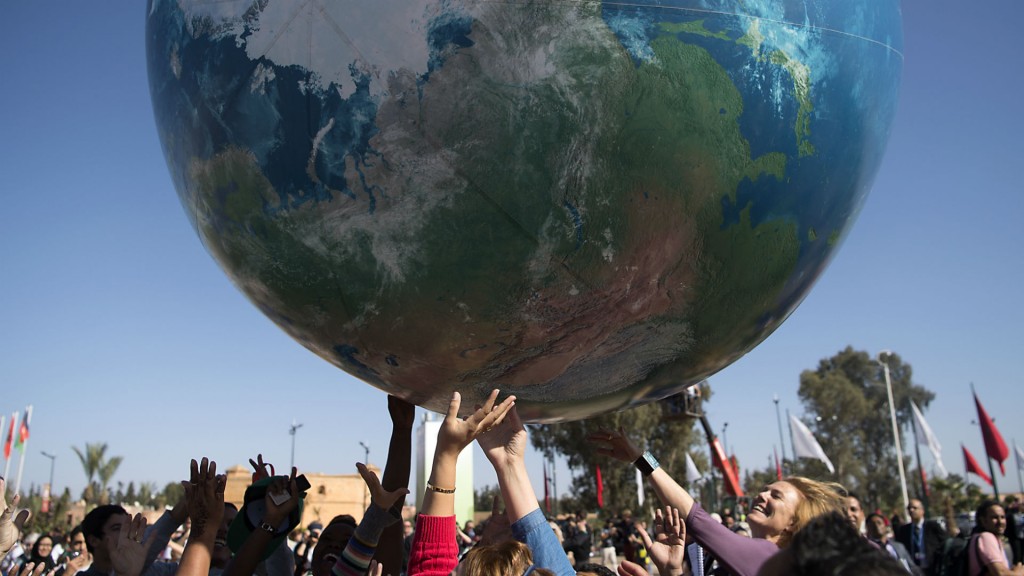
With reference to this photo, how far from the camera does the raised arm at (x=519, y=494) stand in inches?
102

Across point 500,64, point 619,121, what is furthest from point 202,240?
point 619,121

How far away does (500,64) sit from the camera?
230 centimetres

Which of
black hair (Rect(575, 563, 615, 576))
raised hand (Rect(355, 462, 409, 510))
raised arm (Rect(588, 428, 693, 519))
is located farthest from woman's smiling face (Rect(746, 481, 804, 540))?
raised hand (Rect(355, 462, 409, 510))

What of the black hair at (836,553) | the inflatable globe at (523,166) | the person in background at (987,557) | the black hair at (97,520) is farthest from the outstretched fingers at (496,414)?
Answer: the person in background at (987,557)

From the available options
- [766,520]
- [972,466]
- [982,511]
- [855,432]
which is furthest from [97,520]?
[855,432]

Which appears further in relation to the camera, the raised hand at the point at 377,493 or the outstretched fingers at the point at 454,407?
the raised hand at the point at 377,493

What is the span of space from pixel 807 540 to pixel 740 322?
1.67 metres

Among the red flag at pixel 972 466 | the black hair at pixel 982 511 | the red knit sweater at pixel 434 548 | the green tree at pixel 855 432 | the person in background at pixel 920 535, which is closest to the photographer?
the red knit sweater at pixel 434 548

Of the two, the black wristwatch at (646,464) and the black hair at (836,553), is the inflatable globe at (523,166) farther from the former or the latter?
the black hair at (836,553)

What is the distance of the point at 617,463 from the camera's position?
32.0 m

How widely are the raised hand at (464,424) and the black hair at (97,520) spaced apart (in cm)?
196

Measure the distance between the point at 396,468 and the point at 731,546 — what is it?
4.73 feet

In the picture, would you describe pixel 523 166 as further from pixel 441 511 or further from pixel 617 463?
pixel 617 463

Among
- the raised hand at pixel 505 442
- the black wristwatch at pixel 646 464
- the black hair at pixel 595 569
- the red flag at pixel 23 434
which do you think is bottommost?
the black hair at pixel 595 569
